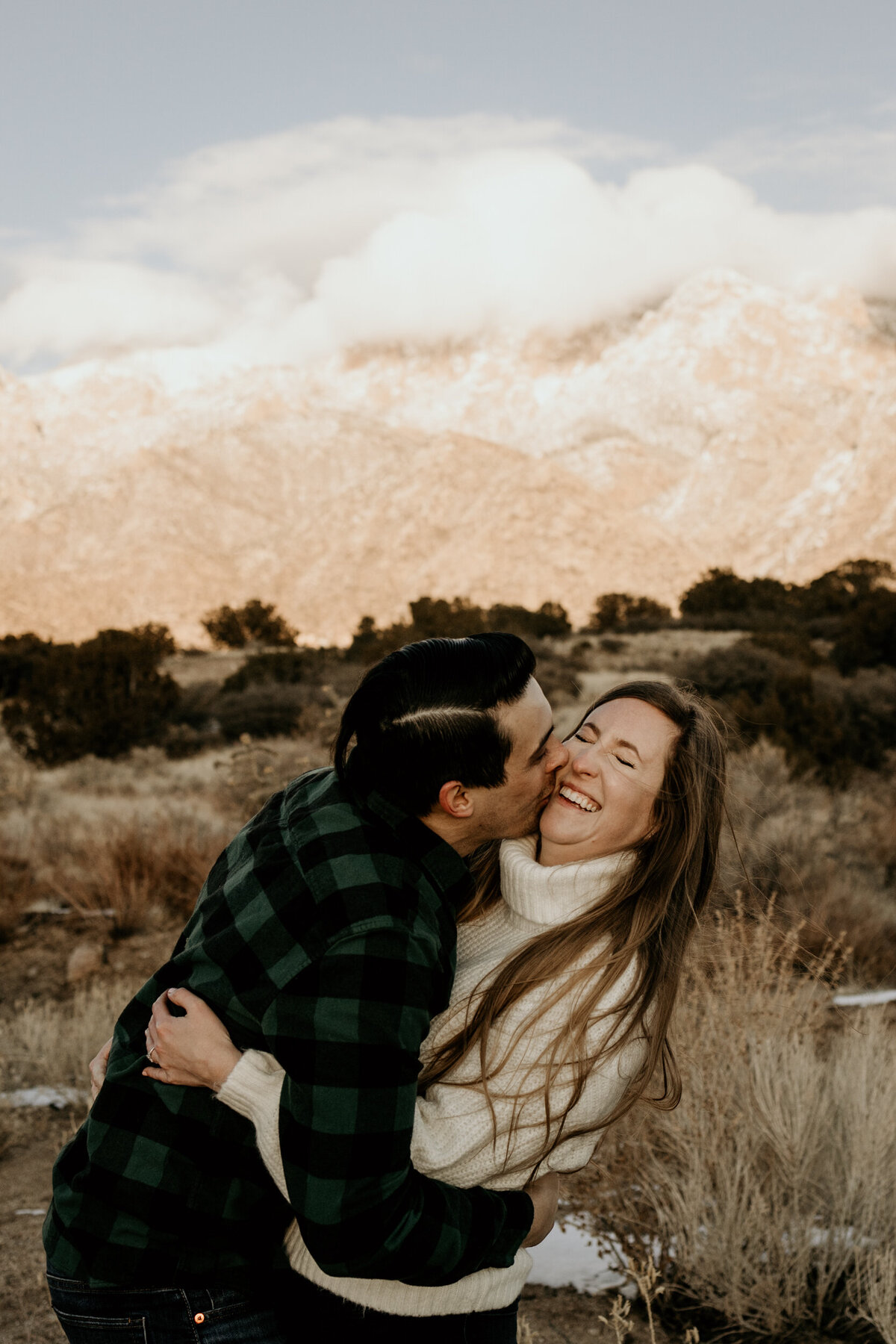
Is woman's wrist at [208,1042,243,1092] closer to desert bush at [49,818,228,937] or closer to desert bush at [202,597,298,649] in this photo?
desert bush at [49,818,228,937]

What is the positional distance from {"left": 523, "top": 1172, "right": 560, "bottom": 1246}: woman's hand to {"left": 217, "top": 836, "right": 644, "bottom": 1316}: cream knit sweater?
3 cm

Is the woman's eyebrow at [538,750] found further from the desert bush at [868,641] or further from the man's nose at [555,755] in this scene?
the desert bush at [868,641]

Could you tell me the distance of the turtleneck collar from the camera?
1879 mm

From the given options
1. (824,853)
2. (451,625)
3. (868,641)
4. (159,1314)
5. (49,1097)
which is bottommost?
(49,1097)

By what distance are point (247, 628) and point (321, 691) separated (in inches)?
994

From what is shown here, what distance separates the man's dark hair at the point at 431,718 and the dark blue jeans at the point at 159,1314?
33.8 inches

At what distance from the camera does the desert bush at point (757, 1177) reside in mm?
2904

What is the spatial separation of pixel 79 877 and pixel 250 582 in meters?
65.8

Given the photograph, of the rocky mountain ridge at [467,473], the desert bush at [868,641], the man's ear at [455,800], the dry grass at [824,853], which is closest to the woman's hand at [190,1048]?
the man's ear at [455,800]

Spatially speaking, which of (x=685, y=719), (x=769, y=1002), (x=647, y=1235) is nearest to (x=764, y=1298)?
(x=647, y=1235)

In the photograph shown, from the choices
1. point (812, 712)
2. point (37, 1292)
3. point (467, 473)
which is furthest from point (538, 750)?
point (467, 473)

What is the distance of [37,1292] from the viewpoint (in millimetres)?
3223

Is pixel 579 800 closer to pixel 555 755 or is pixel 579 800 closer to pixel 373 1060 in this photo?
pixel 555 755

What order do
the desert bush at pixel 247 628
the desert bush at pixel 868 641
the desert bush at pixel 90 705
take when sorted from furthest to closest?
1. the desert bush at pixel 247 628
2. the desert bush at pixel 868 641
3. the desert bush at pixel 90 705
